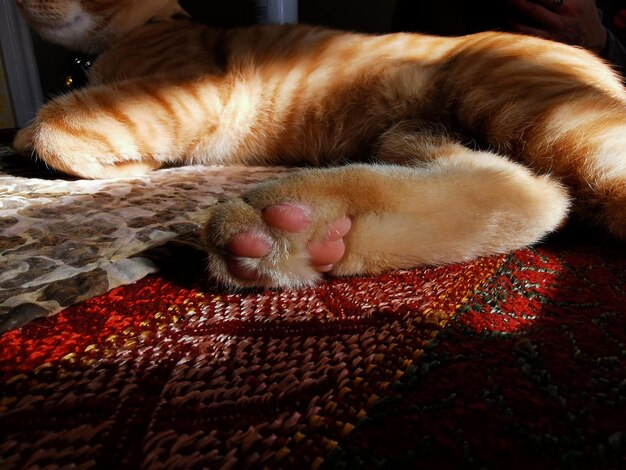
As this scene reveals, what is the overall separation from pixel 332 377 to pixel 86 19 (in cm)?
141

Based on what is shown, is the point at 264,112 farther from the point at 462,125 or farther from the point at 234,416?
the point at 234,416

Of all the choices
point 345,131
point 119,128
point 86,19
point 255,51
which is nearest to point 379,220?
point 345,131

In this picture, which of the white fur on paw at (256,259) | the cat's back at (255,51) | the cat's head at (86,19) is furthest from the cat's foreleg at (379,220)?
the cat's head at (86,19)

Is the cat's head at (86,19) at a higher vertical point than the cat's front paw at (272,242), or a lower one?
higher

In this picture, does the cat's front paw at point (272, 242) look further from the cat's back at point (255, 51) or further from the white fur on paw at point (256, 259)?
the cat's back at point (255, 51)

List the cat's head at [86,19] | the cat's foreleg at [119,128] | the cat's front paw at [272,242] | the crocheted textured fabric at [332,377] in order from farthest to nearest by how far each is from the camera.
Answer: the cat's head at [86,19]
the cat's foreleg at [119,128]
the cat's front paw at [272,242]
the crocheted textured fabric at [332,377]

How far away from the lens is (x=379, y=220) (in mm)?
522

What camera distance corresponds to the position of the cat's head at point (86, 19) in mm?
1314

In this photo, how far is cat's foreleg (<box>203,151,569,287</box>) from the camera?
48 centimetres

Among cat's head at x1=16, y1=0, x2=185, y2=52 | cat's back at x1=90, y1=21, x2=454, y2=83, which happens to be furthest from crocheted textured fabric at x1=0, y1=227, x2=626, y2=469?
cat's head at x1=16, y1=0, x2=185, y2=52

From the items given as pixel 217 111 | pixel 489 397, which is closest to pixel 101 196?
pixel 217 111

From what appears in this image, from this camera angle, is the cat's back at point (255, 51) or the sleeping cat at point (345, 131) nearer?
the sleeping cat at point (345, 131)

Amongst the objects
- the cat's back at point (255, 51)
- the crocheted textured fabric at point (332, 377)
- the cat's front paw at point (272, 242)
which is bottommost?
the crocheted textured fabric at point (332, 377)

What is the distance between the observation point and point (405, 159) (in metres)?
0.83
